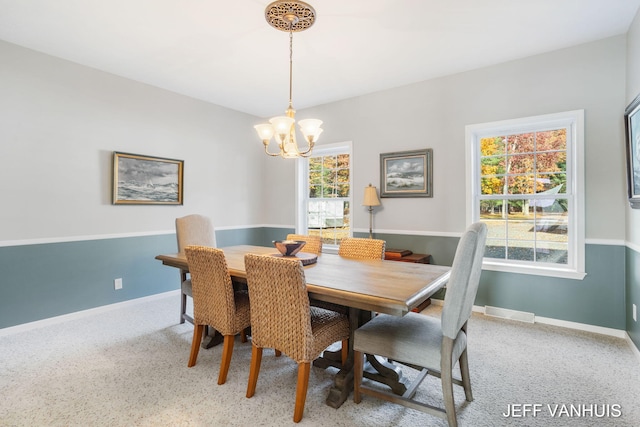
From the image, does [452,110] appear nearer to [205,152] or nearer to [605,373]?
[605,373]

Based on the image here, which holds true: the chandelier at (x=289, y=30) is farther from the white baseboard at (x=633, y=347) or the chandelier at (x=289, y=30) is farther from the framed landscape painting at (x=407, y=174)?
the white baseboard at (x=633, y=347)

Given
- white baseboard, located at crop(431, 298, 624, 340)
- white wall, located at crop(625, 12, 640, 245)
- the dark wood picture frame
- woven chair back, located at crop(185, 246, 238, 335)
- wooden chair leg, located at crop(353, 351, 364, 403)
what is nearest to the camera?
wooden chair leg, located at crop(353, 351, 364, 403)

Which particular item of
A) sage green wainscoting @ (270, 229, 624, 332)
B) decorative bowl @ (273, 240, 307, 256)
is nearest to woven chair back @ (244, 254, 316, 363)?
decorative bowl @ (273, 240, 307, 256)

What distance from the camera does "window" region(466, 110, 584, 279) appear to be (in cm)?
311

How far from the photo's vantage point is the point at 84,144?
345 centimetres

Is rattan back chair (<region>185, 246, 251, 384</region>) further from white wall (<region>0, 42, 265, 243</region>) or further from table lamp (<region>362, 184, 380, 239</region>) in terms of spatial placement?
table lamp (<region>362, 184, 380, 239</region>)

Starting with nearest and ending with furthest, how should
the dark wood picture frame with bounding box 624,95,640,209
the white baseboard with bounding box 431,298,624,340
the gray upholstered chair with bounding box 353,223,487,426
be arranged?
the gray upholstered chair with bounding box 353,223,487,426 < the dark wood picture frame with bounding box 624,95,640,209 < the white baseboard with bounding box 431,298,624,340

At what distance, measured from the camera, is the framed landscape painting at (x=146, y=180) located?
3691mm

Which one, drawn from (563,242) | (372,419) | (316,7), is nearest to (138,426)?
(372,419)

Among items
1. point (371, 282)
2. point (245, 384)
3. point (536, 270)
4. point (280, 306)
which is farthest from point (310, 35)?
point (536, 270)

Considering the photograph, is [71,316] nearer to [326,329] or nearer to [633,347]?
[326,329]

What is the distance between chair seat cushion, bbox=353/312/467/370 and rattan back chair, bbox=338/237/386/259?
0.79 m

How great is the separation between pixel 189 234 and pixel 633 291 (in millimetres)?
3994

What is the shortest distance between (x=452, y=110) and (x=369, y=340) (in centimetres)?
292
